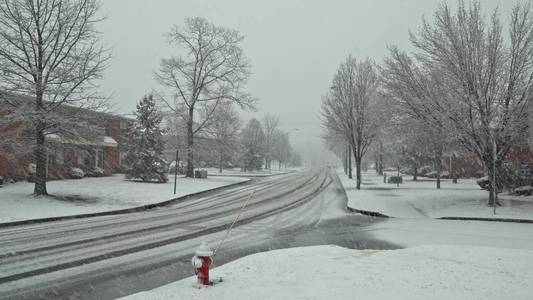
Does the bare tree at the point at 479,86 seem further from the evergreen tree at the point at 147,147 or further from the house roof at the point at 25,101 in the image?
the evergreen tree at the point at 147,147

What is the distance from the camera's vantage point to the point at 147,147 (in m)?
31.5

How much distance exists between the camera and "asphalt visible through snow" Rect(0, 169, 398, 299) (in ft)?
22.4

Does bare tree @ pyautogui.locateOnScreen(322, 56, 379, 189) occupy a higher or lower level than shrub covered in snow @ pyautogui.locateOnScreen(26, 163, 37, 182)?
higher

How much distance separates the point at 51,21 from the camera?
63.6 feet

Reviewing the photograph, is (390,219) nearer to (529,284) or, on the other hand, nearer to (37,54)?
(529,284)

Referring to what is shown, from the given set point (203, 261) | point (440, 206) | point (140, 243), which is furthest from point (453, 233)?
point (203, 261)

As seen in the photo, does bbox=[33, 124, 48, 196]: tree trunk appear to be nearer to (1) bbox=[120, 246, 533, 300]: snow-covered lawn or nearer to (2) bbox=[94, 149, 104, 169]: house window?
(1) bbox=[120, 246, 533, 300]: snow-covered lawn

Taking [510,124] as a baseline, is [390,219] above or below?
below

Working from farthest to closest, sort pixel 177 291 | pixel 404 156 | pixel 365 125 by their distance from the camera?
pixel 404 156
pixel 365 125
pixel 177 291

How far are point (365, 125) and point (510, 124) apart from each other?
531 inches

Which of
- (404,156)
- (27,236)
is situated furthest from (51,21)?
(404,156)

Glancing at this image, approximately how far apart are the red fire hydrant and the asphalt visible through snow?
1124mm

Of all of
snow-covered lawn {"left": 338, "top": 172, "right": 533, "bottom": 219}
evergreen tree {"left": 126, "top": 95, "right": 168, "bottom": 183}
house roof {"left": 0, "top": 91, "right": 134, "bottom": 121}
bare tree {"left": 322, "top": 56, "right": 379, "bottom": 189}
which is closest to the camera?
snow-covered lawn {"left": 338, "top": 172, "right": 533, "bottom": 219}

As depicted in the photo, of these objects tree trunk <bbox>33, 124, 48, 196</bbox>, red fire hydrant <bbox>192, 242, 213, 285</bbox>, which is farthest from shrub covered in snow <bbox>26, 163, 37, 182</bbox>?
red fire hydrant <bbox>192, 242, 213, 285</bbox>
